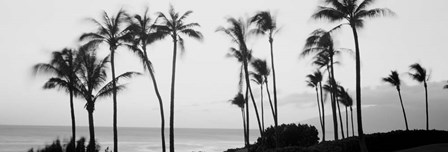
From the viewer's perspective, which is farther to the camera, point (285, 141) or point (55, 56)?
point (285, 141)

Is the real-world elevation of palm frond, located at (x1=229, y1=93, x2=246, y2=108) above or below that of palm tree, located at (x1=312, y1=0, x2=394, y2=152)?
below

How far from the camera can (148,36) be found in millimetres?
25297

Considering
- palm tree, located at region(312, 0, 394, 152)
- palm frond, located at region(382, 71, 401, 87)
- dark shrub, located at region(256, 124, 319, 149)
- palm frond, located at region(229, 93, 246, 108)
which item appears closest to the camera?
palm tree, located at region(312, 0, 394, 152)

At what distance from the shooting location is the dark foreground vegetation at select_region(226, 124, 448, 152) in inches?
971

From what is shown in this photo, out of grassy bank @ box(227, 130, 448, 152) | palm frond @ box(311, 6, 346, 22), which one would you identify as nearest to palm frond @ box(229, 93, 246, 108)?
grassy bank @ box(227, 130, 448, 152)

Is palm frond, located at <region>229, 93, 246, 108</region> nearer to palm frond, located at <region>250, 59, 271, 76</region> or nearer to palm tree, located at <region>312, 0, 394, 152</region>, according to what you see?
palm frond, located at <region>250, 59, 271, 76</region>

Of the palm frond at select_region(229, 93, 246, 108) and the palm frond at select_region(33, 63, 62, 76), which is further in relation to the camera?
the palm frond at select_region(229, 93, 246, 108)

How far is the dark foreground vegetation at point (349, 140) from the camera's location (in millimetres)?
24656

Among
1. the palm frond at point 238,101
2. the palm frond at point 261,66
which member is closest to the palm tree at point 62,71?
the palm frond at point 261,66

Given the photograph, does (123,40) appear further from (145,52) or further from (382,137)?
(382,137)

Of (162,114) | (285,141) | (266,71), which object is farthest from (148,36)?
(285,141)

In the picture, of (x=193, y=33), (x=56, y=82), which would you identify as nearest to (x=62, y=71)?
(x=56, y=82)

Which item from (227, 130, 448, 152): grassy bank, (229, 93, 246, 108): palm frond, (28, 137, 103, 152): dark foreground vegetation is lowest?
(227, 130, 448, 152): grassy bank

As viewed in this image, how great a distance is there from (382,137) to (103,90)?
769 inches
